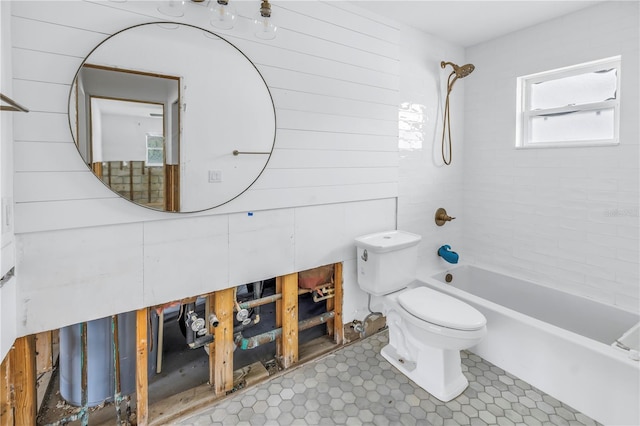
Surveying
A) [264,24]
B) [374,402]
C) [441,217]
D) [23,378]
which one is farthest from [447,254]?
[23,378]

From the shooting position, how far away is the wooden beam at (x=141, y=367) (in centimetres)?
162

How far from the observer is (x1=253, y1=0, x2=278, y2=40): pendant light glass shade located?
167 centimetres

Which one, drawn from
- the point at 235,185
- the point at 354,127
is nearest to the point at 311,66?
the point at 354,127

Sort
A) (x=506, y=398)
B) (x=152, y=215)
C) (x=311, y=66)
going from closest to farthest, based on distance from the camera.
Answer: (x=152, y=215) → (x=506, y=398) → (x=311, y=66)

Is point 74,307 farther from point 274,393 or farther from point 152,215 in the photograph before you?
point 274,393

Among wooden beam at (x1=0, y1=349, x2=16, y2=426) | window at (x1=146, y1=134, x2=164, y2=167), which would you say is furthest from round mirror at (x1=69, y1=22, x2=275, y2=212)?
wooden beam at (x1=0, y1=349, x2=16, y2=426)

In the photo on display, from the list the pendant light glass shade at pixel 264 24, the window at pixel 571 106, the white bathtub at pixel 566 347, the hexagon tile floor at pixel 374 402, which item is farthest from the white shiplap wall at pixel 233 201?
the window at pixel 571 106

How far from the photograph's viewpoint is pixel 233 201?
5.85ft

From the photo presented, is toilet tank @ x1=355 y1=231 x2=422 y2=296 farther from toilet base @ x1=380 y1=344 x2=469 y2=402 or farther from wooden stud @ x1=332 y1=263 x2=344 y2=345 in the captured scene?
toilet base @ x1=380 y1=344 x2=469 y2=402

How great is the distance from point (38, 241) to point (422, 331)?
1885 millimetres

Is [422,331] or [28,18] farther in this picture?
[422,331]

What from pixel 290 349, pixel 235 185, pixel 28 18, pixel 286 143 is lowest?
pixel 290 349

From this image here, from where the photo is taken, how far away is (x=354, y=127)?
2.26 m

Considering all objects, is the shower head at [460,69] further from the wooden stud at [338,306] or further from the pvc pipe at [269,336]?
the pvc pipe at [269,336]
